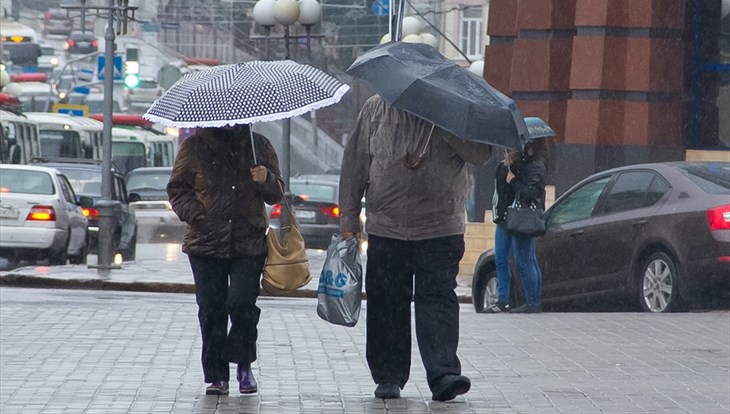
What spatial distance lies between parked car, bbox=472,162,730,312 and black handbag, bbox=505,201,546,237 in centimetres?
59

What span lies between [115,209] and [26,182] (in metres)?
→ 1.58

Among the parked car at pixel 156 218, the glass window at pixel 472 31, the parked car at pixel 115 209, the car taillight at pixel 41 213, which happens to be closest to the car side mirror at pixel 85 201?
the parked car at pixel 115 209

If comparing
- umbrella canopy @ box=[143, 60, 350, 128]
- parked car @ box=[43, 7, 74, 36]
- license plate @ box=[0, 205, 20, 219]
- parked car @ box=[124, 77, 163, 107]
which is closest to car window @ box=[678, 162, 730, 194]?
umbrella canopy @ box=[143, 60, 350, 128]

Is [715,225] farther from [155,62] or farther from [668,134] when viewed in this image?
[155,62]

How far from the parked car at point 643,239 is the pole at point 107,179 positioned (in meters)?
6.54

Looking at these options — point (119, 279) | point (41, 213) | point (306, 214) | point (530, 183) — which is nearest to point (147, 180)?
point (306, 214)

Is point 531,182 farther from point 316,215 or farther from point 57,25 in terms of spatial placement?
point 57,25

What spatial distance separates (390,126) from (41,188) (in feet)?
48.4

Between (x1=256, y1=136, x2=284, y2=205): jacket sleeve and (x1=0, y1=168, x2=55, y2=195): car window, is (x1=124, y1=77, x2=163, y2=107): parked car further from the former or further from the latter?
(x1=256, y1=136, x2=284, y2=205): jacket sleeve

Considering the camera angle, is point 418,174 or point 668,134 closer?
point 418,174

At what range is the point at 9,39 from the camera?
260ft

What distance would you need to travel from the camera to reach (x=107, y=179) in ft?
71.7

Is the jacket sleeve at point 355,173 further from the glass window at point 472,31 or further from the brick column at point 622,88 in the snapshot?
the glass window at point 472,31

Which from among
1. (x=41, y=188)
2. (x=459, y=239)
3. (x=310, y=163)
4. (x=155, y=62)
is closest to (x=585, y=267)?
(x=459, y=239)
